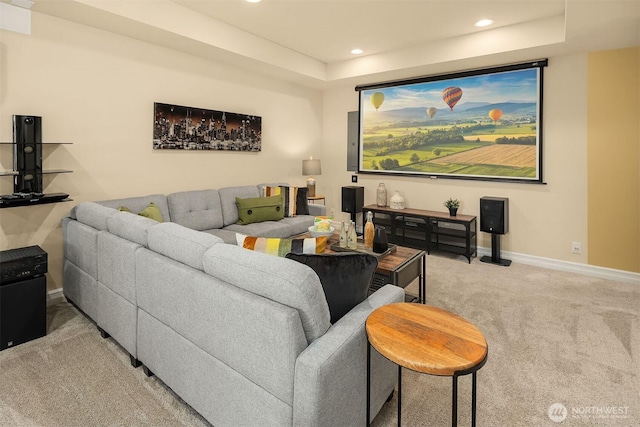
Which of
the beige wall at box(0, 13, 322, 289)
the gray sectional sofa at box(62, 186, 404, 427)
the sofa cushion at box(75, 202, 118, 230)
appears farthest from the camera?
the beige wall at box(0, 13, 322, 289)

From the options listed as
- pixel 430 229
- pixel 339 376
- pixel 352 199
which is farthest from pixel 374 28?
pixel 339 376

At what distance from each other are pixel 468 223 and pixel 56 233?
4463 millimetres

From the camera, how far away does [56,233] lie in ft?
10.7

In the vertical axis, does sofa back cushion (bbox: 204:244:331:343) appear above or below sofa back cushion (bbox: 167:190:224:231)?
below

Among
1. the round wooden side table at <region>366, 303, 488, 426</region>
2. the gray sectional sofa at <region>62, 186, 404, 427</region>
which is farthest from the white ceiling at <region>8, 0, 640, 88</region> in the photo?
the round wooden side table at <region>366, 303, 488, 426</region>

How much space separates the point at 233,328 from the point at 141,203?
2.55 m

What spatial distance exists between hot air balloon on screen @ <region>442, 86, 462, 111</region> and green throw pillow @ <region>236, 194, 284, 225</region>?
8.76 feet

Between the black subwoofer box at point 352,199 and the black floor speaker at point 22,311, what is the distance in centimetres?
403

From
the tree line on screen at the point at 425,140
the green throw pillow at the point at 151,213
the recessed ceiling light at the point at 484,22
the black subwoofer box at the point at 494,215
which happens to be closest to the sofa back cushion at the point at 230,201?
the green throw pillow at the point at 151,213

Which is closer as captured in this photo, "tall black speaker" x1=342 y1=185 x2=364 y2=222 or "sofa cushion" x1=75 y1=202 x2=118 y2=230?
"sofa cushion" x1=75 y1=202 x2=118 y2=230

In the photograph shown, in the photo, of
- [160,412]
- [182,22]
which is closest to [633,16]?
[182,22]

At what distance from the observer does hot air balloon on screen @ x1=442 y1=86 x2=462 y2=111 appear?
190 inches

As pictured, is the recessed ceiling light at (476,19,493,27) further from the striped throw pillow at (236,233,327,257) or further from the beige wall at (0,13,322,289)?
the striped throw pillow at (236,233,327,257)

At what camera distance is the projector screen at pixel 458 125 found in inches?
172
